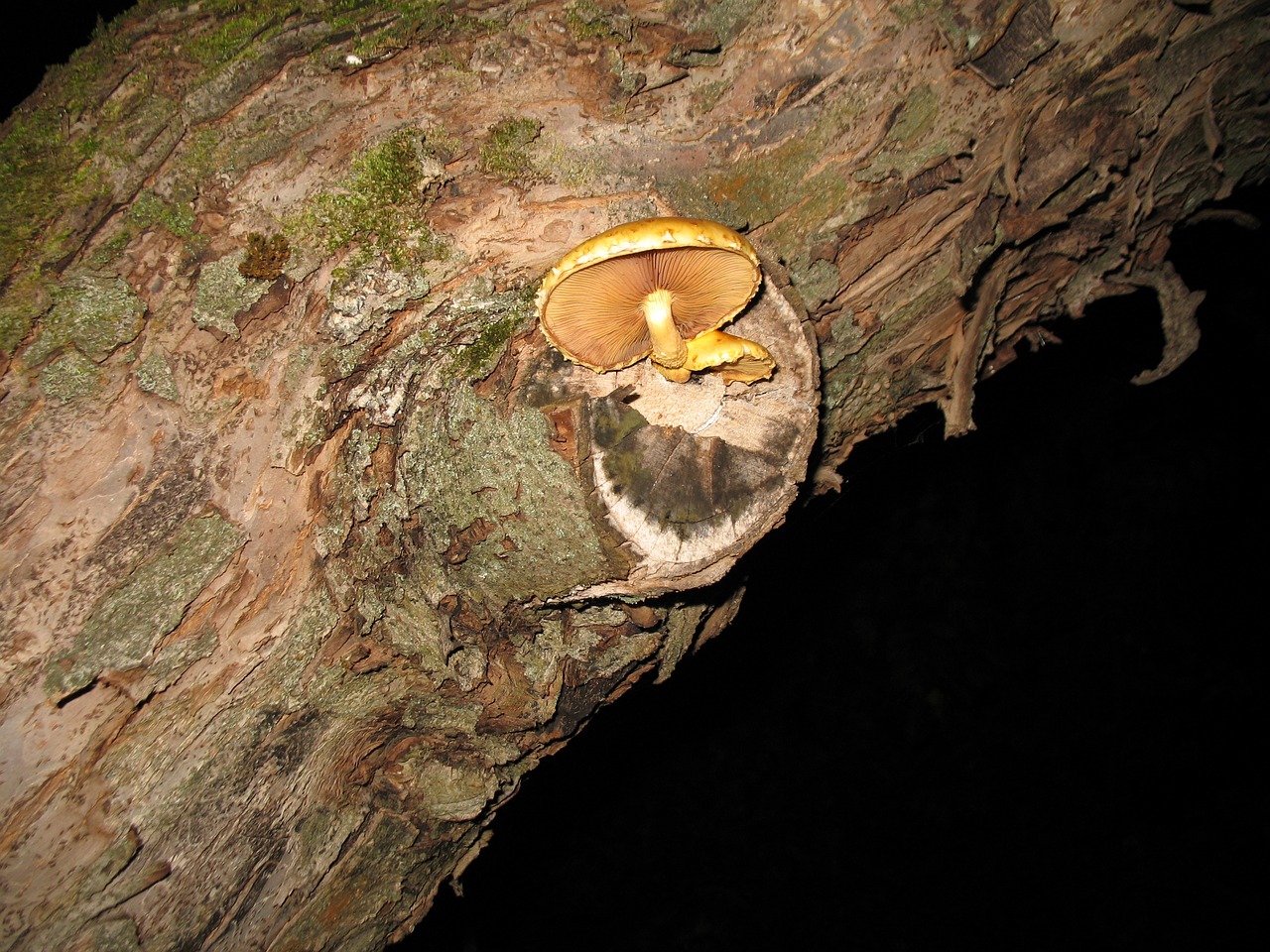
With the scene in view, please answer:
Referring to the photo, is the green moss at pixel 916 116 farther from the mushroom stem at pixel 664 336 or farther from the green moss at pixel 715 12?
the mushroom stem at pixel 664 336

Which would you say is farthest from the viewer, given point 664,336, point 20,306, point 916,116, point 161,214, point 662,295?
point 916,116

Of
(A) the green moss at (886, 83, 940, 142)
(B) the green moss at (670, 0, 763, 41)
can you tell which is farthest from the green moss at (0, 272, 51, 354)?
(A) the green moss at (886, 83, 940, 142)

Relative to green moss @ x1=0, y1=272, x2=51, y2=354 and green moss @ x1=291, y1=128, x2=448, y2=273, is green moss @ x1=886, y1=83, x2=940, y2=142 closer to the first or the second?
green moss @ x1=291, y1=128, x2=448, y2=273

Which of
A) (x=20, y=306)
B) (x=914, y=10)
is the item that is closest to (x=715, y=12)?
(x=914, y=10)

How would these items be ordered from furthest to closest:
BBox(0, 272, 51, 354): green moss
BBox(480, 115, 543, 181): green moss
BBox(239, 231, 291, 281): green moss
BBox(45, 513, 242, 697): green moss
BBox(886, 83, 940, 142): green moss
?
BBox(886, 83, 940, 142): green moss, BBox(480, 115, 543, 181): green moss, BBox(239, 231, 291, 281): green moss, BBox(45, 513, 242, 697): green moss, BBox(0, 272, 51, 354): green moss

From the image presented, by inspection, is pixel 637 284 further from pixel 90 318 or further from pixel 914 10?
pixel 90 318

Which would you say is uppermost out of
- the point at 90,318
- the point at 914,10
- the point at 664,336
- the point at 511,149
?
the point at 914,10

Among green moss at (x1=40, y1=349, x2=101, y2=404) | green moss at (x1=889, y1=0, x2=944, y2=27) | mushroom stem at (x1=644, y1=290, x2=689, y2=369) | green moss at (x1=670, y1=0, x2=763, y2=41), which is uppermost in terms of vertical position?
green moss at (x1=670, y1=0, x2=763, y2=41)
